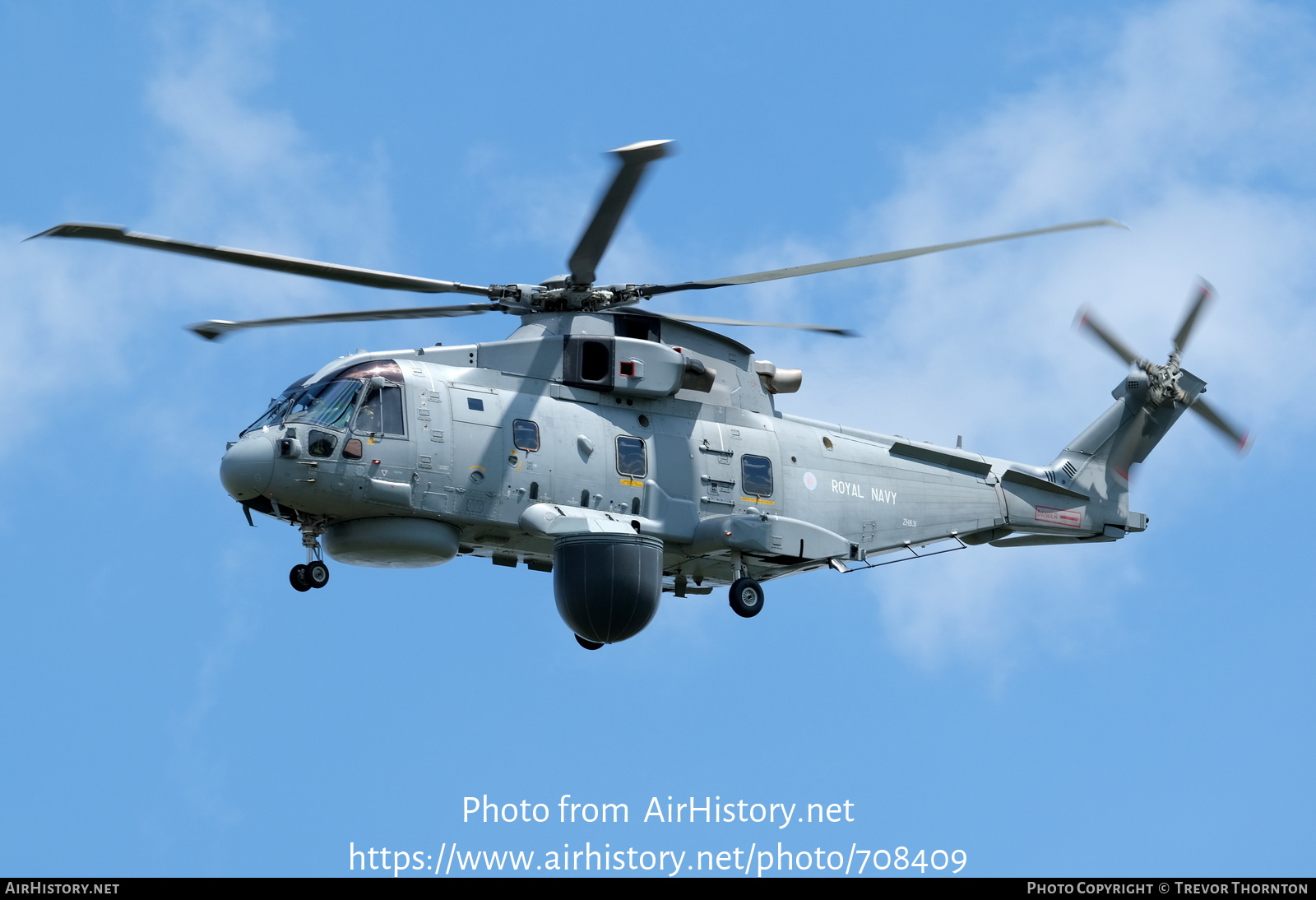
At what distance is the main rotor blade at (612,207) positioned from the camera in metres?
22.8

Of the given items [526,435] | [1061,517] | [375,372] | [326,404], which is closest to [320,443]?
[326,404]

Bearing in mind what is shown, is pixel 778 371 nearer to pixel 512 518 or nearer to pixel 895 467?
pixel 895 467

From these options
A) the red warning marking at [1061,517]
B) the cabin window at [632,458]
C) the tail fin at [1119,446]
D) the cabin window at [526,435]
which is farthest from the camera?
the tail fin at [1119,446]

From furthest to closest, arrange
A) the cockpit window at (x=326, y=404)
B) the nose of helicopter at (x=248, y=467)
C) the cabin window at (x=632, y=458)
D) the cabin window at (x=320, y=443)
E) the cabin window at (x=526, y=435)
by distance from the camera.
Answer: the cabin window at (x=632, y=458) < the cabin window at (x=526, y=435) < the cockpit window at (x=326, y=404) < the cabin window at (x=320, y=443) < the nose of helicopter at (x=248, y=467)

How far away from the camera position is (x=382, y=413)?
2544 cm

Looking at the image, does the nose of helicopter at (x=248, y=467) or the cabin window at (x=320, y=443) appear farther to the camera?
the cabin window at (x=320, y=443)

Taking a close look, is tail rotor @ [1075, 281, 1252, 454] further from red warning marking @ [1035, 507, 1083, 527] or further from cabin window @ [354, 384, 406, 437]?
cabin window @ [354, 384, 406, 437]

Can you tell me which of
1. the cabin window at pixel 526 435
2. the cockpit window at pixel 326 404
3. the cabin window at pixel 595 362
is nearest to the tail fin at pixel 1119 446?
the cabin window at pixel 595 362

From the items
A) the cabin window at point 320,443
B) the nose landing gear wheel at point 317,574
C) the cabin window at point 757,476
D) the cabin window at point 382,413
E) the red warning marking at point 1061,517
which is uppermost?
the red warning marking at point 1061,517

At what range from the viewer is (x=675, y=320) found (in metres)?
28.0

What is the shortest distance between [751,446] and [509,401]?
4196 millimetres

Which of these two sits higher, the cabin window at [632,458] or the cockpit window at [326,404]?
the cabin window at [632,458]

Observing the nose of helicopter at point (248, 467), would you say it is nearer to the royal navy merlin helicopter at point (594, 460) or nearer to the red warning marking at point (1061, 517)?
the royal navy merlin helicopter at point (594, 460)

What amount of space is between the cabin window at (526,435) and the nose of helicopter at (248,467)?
357cm
